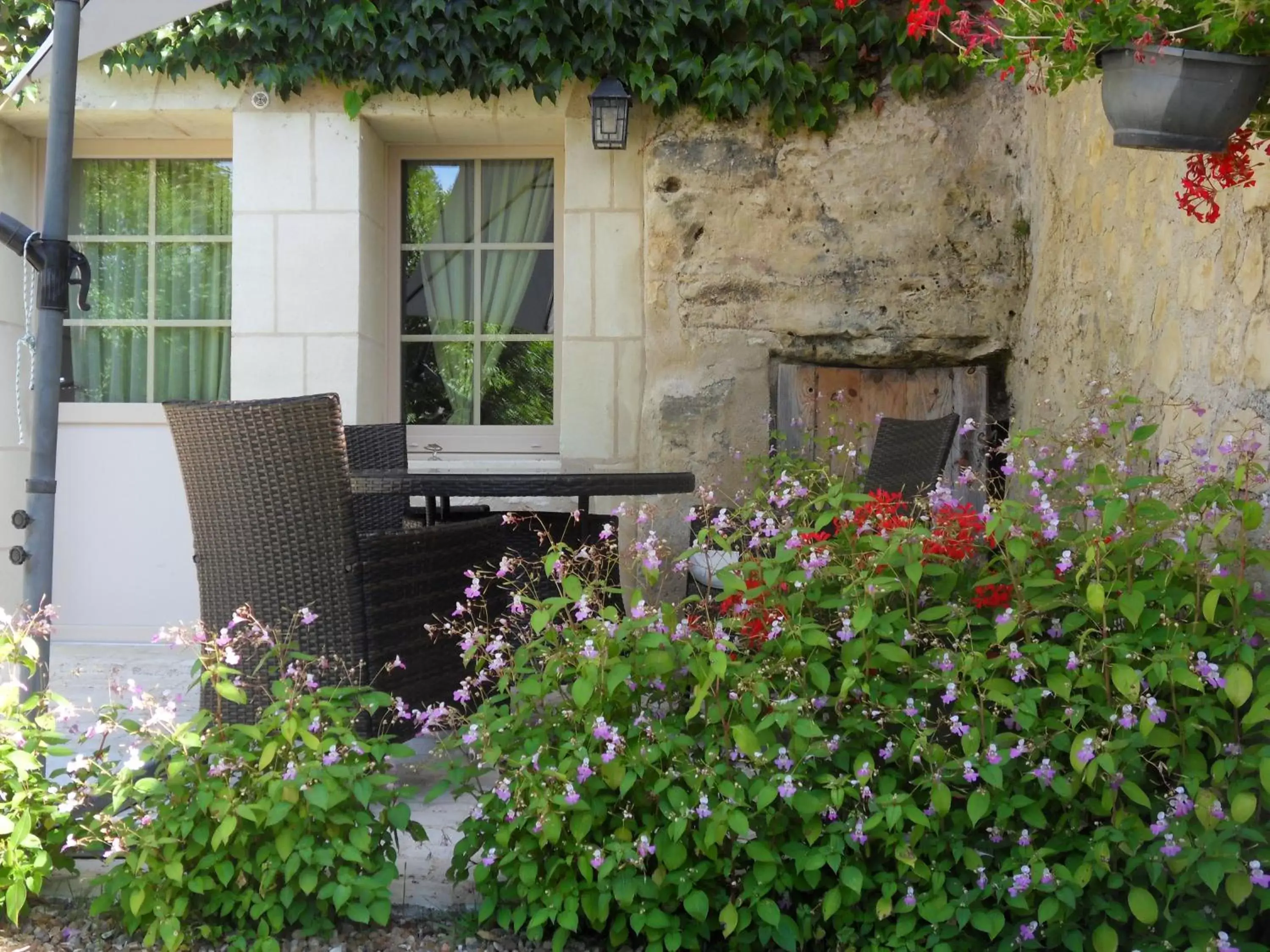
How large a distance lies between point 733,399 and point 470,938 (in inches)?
109

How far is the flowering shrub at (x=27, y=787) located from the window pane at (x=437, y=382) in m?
2.89

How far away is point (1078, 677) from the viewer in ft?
5.57

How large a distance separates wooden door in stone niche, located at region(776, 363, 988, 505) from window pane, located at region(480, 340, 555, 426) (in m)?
1.00

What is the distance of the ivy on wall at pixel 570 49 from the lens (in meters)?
4.21

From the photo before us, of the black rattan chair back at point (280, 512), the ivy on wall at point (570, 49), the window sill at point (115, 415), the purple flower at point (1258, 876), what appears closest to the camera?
the purple flower at point (1258, 876)

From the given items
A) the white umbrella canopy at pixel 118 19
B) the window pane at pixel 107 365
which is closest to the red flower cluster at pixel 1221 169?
the white umbrella canopy at pixel 118 19

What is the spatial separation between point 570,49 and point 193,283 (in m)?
1.87

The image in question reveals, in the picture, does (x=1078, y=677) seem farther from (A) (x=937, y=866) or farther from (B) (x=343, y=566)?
(B) (x=343, y=566)

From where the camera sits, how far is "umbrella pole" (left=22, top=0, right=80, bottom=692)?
226 cm

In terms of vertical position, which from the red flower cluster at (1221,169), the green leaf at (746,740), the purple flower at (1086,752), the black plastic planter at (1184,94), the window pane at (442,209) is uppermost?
the window pane at (442,209)

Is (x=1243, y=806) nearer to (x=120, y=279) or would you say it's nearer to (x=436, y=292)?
(x=436, y=292)

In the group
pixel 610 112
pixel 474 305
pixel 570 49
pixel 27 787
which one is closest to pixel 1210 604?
pixel 27 787

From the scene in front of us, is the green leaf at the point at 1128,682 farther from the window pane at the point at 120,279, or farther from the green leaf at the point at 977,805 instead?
the window pane at the point at 120,279

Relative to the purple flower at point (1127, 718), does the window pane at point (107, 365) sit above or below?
above
